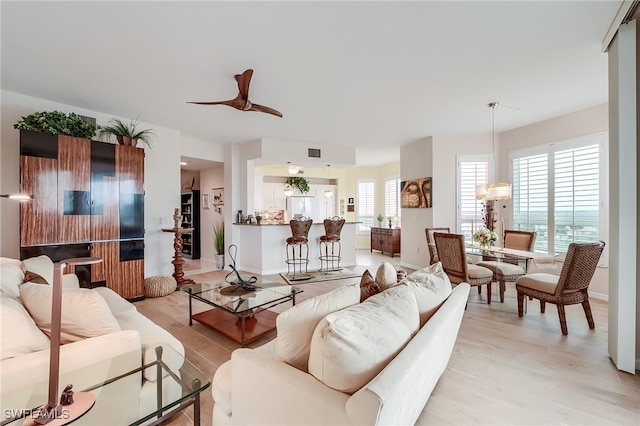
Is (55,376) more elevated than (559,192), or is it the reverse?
(559,192)

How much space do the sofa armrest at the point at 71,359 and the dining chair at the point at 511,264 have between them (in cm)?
397

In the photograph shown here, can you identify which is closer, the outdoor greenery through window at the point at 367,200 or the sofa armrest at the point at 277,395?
the sofa armrest at the point at 277,395

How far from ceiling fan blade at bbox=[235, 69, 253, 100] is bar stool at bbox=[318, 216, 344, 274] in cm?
323

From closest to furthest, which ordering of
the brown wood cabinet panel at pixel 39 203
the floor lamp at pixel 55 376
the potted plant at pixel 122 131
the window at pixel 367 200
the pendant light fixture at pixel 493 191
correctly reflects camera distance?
Answer: 1. the floor lamp at pixel 55 376
2. the brown wood cabinet panel at pixel 39 203
3. the pendant light fixture at pixel 493 191
4. the potted plant at pixel 122 131
5. the window at pixel 367 200

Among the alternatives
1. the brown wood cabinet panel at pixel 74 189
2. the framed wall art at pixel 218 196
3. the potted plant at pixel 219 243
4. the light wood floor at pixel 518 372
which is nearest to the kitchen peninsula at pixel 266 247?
the potted plant at pixel 219 243

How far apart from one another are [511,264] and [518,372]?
217cm

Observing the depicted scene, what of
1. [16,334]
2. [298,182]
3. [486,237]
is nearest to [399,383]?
[16,334]

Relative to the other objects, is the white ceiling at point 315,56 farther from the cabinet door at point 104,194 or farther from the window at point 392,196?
the window at point 392,196

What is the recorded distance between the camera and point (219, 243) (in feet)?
20.7

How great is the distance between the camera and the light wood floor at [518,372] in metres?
1.73

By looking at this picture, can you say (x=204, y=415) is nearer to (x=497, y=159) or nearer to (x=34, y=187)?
(x=34, y=187)

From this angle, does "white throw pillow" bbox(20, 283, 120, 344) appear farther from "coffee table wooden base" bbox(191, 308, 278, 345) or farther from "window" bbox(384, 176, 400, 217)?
"window" bbox(384, 176, 400, 217)

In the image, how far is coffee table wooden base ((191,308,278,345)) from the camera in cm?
259

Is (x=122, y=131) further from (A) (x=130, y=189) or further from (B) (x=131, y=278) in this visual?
(B) (x=131, y=278)
